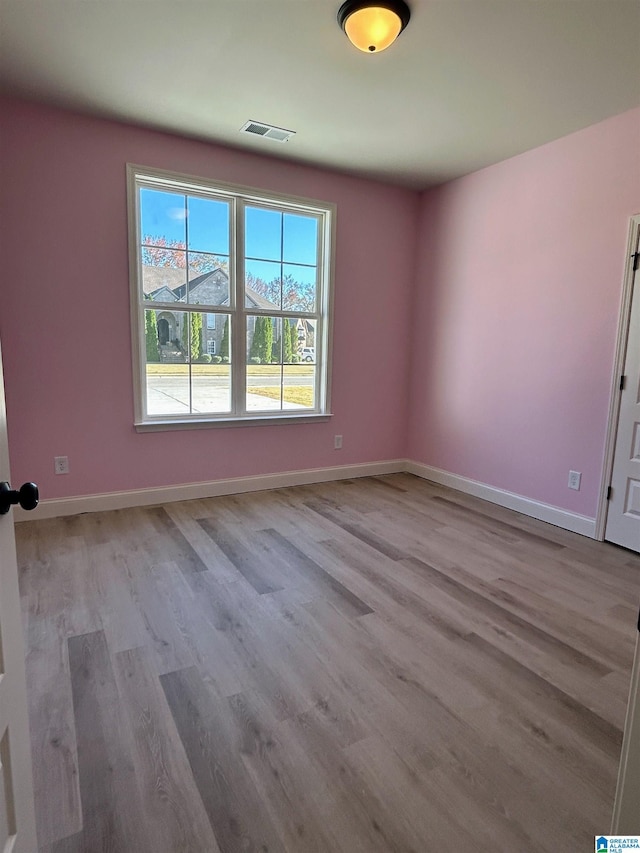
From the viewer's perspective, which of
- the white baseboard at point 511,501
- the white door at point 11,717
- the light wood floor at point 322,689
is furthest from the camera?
the white baseboard at point 511,501

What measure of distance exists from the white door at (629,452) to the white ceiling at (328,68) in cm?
100

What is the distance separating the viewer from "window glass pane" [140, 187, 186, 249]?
352 centimetres

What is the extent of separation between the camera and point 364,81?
2648mm

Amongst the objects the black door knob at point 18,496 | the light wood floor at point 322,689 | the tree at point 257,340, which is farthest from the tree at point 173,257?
the black door knob at point 18,496

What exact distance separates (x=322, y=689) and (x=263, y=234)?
3.46m

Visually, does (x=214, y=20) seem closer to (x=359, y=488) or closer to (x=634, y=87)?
(x=634, y=87)

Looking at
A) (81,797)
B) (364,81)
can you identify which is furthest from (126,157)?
(81,797)

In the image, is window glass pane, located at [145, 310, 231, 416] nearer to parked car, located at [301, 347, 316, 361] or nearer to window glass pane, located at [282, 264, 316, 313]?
window glass pane, located at [282, 264, 316, 313]

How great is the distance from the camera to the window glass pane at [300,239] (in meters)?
4.09

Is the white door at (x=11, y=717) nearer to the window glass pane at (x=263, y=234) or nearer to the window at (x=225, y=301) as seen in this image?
the window at (x=225, y=301)

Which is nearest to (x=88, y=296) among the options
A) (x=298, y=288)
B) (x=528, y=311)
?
(x=298, y=288)

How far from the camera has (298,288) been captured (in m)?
4.19

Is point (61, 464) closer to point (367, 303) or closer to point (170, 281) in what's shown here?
point (170, 281)

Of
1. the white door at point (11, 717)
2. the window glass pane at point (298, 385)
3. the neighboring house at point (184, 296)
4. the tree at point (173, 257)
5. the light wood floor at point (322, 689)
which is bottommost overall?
the light wood floor at point (322, 689)
